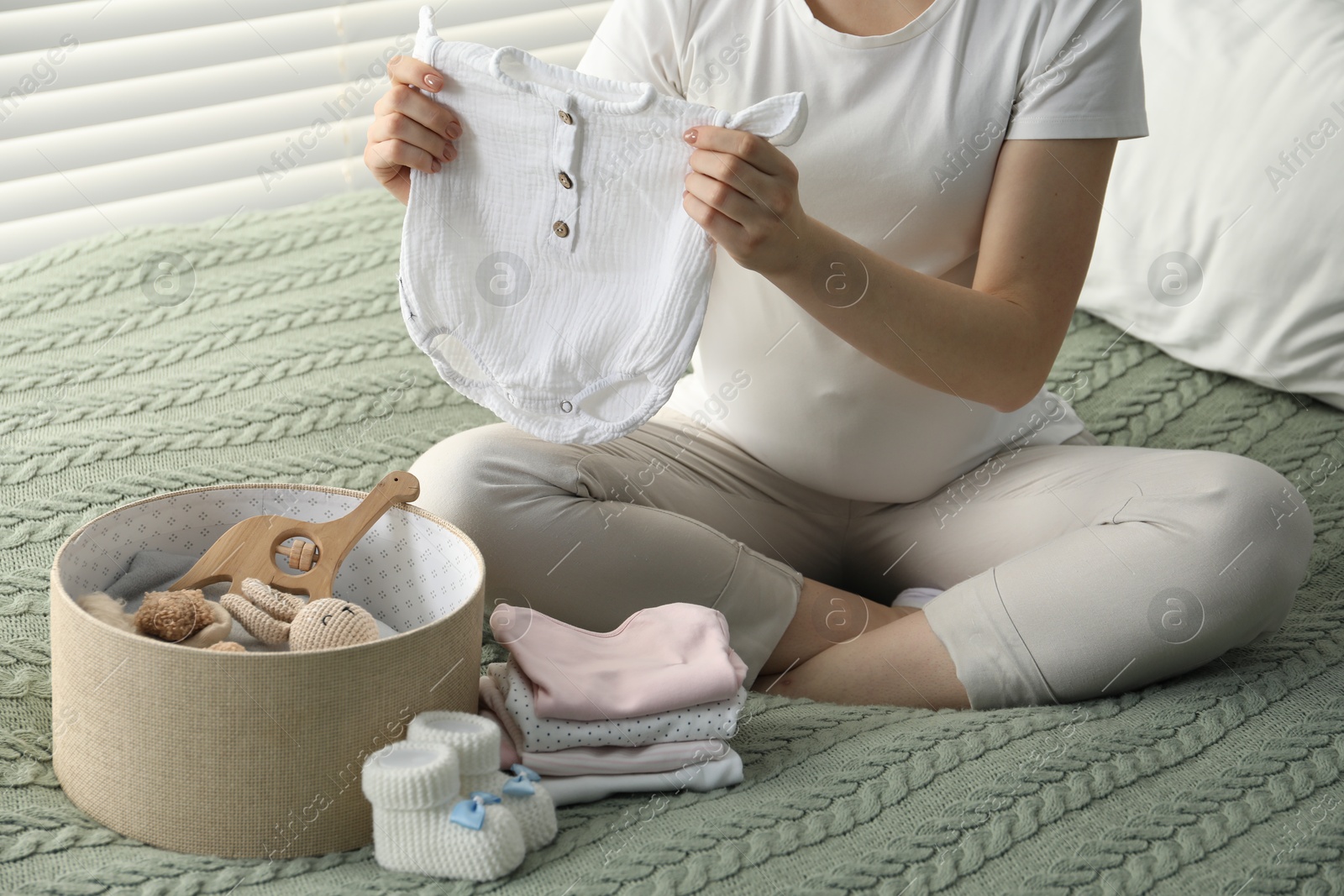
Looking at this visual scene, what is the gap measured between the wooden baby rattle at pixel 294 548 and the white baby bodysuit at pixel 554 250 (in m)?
0.15

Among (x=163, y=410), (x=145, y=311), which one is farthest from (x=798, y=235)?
(x=145, y=311)

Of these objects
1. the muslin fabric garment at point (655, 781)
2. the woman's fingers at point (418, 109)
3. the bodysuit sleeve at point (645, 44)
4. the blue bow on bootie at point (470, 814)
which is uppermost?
the bodysuit sleeve at point (645, 44)

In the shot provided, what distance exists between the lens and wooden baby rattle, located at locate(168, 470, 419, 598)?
85cm

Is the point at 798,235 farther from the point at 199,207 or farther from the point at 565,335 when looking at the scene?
the point at 199,207

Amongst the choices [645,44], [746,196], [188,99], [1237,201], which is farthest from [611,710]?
[188,99]

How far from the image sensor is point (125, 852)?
2.33ft

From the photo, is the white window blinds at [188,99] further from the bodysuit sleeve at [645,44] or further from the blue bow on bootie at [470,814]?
the blue bow on bootie at [470,814]

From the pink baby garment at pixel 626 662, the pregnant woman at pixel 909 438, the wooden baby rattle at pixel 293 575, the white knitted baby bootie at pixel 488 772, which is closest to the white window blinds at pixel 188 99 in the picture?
the pregnant woman at pixel 909 438

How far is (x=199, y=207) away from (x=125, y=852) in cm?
126

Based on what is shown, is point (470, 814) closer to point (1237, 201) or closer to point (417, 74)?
point (417, 74)

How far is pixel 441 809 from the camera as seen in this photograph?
69 centimetres

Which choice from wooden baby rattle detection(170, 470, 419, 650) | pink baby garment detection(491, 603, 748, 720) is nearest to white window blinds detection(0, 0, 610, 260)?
wooden baby rattle detection(170, 470, 419, 650)

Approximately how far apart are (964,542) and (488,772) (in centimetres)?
54

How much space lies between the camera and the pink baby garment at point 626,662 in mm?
825
